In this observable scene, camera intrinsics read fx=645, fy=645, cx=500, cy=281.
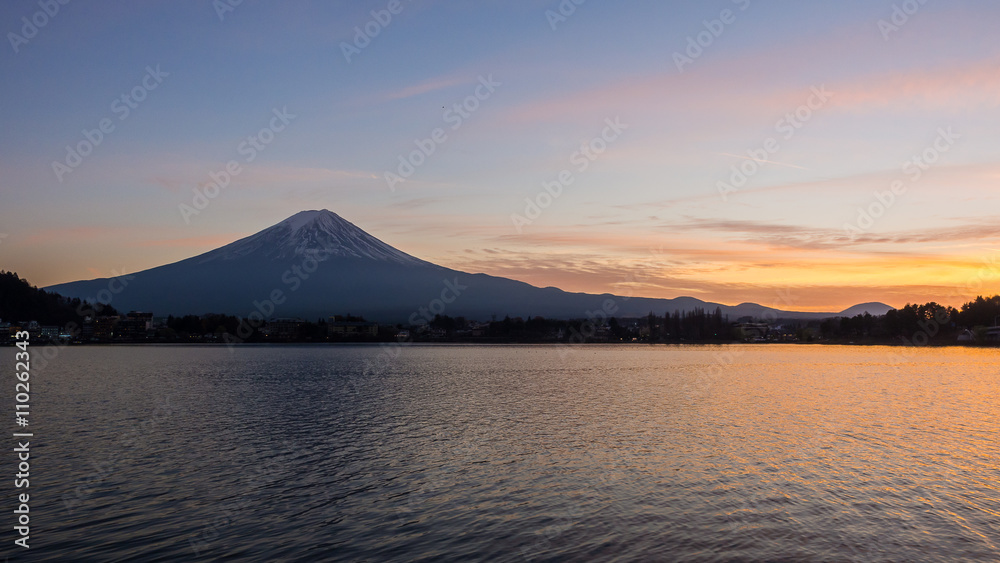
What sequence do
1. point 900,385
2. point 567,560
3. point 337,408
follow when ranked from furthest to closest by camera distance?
1. point 900,385
2. point 337,408
3. point 567,560

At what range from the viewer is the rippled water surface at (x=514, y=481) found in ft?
50.8

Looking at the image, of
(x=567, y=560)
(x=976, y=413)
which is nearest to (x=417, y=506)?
(x=567, y=560)

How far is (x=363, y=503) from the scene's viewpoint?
18.9 m

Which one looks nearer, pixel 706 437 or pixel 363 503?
pixel 363 503

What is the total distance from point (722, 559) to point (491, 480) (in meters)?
8.97

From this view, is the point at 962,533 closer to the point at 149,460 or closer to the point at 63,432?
the point at 149,460

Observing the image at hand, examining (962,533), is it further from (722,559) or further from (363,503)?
(363,503)

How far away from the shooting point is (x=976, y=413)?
3938 centimetres

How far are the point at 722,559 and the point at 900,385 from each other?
56067 mm

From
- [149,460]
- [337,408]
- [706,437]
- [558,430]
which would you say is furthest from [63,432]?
[706,437]

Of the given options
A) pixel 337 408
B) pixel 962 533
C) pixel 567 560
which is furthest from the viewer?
pixel 337 408

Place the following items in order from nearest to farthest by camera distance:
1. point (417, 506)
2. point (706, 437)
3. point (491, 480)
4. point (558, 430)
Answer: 1. point (417, 506)
2. point (491, 480)
3. point (706, 437)
4. point (558, 430)

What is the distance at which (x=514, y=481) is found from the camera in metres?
21.7

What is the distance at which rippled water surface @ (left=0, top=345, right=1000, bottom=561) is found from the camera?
50.8 feet
